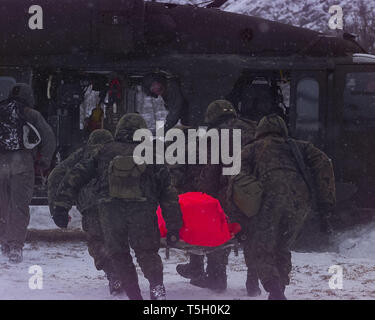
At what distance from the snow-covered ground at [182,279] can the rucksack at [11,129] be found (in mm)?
1264

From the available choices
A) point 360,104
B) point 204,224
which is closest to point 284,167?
point 204,224

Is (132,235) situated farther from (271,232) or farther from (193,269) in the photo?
(193,269)

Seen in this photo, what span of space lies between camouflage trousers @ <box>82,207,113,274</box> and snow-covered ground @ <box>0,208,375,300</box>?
0.96ft

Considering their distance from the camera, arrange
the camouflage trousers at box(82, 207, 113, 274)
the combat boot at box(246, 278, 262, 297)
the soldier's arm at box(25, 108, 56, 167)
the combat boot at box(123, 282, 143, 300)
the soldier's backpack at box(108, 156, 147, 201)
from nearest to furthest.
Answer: the soldier's backpack at box(108, 156, 147, 201) → the combat boot at box(123, 282, 143, 300) → the camouflage trousers at box(82, 207, 113, 274) → the combat boot at box(246, 278, 262, 297) → the soldier's arm at box(25, 108, 56, 167)

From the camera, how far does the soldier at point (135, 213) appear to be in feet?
20.0

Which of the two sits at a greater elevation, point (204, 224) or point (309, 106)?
point (309, 106)

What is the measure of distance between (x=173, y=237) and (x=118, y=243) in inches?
17.1

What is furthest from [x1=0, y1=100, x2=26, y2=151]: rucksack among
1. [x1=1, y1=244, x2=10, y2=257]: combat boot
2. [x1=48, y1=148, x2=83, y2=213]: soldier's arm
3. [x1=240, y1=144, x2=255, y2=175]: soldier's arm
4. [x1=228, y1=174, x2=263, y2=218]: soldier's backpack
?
[x1=228, y1=174, x2=263, y2=218]: soldier's backpack

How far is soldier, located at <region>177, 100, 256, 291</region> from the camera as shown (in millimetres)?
6980

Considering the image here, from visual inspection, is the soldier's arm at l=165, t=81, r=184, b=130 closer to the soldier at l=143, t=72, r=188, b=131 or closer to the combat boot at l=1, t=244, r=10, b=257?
the soldier at l=143, t=72, r=188, b=131

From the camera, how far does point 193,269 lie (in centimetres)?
738
